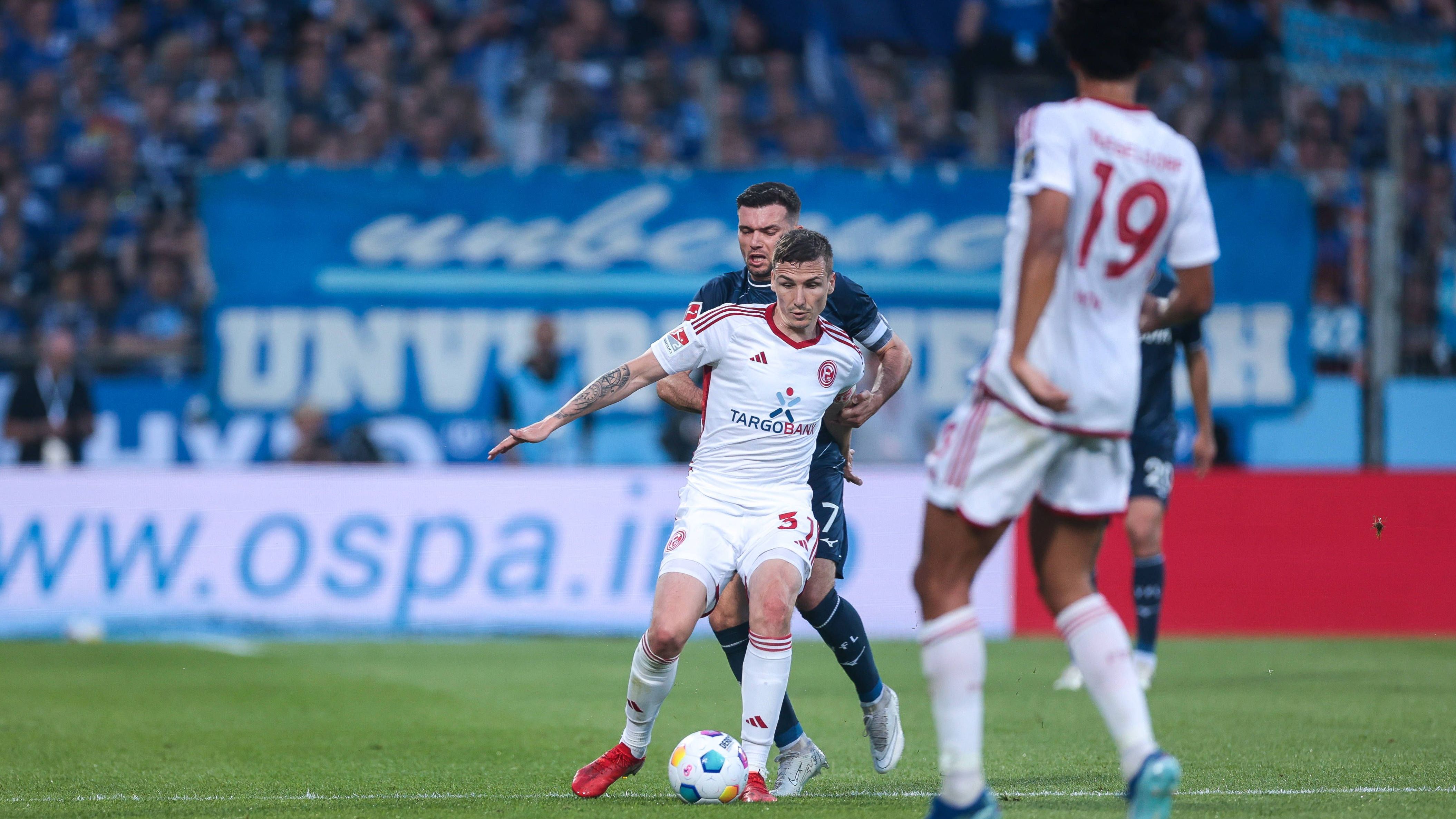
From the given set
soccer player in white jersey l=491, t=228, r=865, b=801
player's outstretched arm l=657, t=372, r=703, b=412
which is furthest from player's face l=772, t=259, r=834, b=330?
player's outstretched arm l=657, t=372, r=703, b=412

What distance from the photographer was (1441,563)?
41.5ft

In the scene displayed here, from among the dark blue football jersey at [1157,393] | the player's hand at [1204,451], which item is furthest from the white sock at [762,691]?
the dark blue football jersey at [1157,393]

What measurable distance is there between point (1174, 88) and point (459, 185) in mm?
6964

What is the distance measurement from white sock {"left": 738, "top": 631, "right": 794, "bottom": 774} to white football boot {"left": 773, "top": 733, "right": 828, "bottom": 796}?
0.18 meters

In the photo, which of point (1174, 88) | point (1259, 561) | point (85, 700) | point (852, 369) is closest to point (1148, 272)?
point (852, 369)

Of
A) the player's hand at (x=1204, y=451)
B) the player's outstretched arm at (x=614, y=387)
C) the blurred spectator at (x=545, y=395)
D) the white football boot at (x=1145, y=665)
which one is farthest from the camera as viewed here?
the blurred spectator at (x=545, y=395)

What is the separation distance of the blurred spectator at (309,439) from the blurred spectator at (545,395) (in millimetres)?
1583

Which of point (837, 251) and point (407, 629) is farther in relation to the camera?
point (837, 251)

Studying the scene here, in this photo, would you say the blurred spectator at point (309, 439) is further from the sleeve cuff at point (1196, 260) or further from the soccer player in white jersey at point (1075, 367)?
the sleeve cuff at point (1196, 260)

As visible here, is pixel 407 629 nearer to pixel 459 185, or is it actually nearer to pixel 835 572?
pixel 459 185

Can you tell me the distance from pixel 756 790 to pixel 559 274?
9.86 metres

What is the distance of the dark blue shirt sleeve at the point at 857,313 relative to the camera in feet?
20.4

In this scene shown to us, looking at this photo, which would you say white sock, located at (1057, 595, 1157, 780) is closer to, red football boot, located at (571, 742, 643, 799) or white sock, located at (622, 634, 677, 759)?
red football boot, located at (571, 742, 643, 799)

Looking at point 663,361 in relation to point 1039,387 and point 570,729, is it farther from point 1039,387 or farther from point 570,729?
point 570,729
